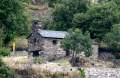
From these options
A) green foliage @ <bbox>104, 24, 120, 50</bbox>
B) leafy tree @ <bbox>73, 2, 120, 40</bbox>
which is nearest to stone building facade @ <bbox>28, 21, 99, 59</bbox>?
green foliage @ <bbox>104, 24, 120, 50</bbox>

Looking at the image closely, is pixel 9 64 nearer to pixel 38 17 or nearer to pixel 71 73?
pixel 71 73

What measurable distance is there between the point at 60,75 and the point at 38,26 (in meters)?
26.0

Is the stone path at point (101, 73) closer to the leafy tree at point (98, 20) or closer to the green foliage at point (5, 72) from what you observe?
the green foliage at point (5, 72)

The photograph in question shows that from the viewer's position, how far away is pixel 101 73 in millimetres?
35781

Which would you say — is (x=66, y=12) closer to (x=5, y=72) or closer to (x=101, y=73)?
(x=101, y=73)

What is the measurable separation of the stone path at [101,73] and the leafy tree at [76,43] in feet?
31.7

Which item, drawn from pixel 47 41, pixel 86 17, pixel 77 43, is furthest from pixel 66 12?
pixel 77 43

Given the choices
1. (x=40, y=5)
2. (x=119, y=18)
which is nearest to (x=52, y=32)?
(x=119, y=18)

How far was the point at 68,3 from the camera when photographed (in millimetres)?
56281

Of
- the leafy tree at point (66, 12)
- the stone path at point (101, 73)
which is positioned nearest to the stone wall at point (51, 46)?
the leafy tree at point (66, 12)

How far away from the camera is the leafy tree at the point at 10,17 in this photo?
38.8 meters

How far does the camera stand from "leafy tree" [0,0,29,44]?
38750 millimetres

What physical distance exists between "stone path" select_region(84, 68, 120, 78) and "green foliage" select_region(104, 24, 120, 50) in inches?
488

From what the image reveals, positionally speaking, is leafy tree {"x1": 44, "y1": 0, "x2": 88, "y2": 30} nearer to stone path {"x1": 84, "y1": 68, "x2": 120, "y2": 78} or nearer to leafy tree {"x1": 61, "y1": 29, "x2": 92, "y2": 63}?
leafy tree {"x1": 61, "y1": 29, "x2": 92, "y2": 63}
